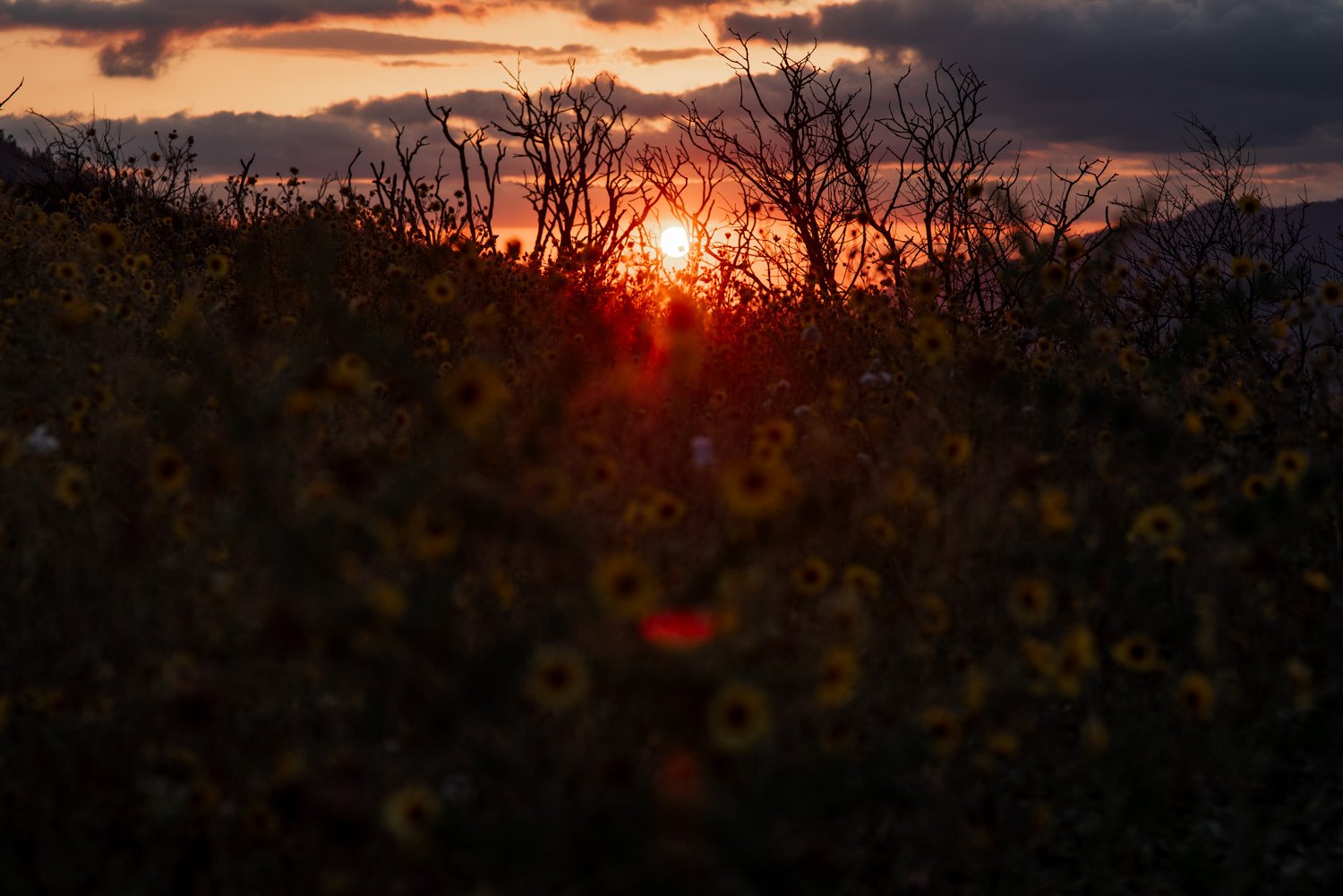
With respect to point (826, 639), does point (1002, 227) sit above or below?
above

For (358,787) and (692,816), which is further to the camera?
(358,787)

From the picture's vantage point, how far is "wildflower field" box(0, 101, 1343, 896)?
6.69ft

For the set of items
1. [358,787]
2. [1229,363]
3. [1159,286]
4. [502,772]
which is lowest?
[358,787]

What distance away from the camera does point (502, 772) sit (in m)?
1.91

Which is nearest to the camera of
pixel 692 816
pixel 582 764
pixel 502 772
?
pixel 692 816

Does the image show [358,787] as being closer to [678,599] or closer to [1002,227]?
[678,599]

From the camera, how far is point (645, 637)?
219cm

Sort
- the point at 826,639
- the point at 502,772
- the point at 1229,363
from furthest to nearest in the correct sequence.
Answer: the point at 1229,363 < the point at 826,639 < the point at 502,772

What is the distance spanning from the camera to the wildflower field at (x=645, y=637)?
2039 mm

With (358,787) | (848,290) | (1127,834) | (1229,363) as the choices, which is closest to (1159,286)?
(1229,363)

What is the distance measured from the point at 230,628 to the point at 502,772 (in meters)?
1.13

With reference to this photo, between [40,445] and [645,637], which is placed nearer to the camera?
[645,637]

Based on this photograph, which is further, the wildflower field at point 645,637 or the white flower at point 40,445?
the white flower at point 40,445

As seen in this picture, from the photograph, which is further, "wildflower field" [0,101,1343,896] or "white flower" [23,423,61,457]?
"white flower" [23,423,61,457]
